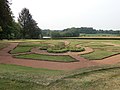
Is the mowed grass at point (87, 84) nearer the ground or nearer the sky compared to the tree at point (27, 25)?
nearer the ground

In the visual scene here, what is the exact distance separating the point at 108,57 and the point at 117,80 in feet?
44.3

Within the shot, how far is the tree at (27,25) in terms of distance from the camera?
63.0 m

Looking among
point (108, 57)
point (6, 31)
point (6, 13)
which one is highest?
point (6, 13)

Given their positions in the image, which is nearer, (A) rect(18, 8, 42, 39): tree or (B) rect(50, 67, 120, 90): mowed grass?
(B) rect(50, 67, 120, 90): mowed grass

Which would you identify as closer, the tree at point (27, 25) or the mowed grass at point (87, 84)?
the mowed grass at point (87, 84)

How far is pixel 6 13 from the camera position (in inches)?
1157

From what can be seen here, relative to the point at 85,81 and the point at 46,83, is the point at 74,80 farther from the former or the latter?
the point at 46,83

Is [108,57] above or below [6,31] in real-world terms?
below

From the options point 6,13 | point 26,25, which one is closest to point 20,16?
point 26,25

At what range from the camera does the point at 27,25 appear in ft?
207

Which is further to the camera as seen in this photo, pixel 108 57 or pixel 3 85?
pixel 108 57

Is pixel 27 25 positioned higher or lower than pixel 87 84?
higher

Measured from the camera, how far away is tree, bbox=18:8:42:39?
63.0 meters

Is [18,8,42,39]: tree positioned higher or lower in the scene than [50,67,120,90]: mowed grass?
higher
